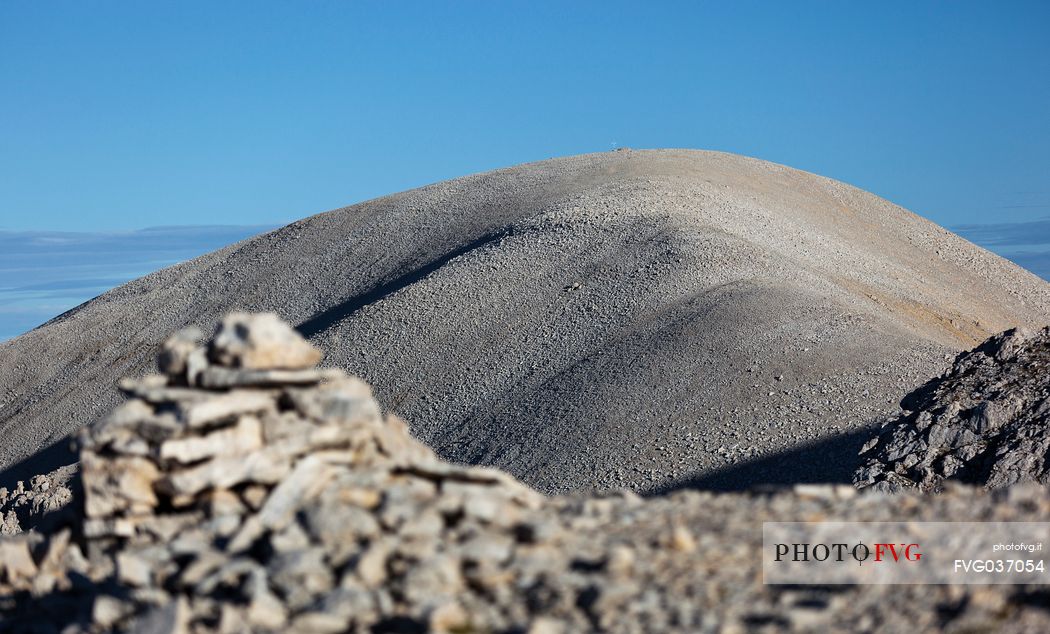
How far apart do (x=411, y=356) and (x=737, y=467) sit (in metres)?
11.7

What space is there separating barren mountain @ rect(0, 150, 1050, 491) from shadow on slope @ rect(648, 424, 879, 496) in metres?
0.06

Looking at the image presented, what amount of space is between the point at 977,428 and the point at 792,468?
14.3 feet

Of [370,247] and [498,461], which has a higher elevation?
[370,247]

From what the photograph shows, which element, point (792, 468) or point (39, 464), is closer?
point (792, 468)

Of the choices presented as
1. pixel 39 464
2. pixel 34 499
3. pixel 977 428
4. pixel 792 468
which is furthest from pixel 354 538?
pixel 39 464

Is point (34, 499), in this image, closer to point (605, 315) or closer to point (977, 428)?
point (605, 315)

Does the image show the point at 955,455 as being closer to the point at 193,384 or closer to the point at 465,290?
the point at 193,384

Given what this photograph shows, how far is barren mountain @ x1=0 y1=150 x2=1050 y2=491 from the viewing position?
847 inches

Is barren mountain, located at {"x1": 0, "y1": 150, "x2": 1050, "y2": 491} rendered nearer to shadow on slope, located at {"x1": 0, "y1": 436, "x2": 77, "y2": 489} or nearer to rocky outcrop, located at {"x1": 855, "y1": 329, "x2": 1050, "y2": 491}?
shadow on slope, located at {"x1": 0, "y1": 436, "x2": 77, "y2": 489}

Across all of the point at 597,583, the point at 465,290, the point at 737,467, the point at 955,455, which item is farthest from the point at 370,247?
the point at 597,583

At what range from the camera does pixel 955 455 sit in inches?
577

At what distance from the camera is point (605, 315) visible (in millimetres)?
27938

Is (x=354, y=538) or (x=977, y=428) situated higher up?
(x=977, y=428)

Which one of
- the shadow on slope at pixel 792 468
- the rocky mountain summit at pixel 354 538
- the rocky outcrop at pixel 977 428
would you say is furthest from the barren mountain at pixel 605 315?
the rocky mountain summit at pixel 354 538
